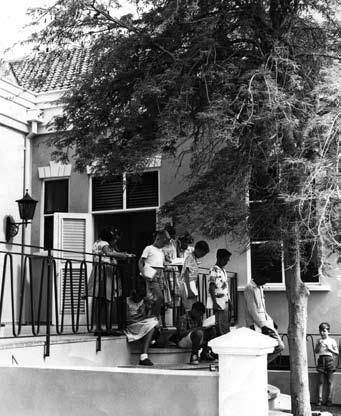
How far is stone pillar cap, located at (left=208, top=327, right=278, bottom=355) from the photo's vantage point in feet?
14.4

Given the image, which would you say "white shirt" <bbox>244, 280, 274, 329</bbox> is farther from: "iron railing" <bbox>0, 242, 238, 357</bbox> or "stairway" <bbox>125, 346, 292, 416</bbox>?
Result: "iron railing" <bbox>0, 242, 238, 357</bbox>

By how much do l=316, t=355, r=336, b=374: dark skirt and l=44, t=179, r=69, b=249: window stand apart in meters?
5.64

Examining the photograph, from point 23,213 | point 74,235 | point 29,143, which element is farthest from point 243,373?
point 29,143

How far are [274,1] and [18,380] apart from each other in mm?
4681

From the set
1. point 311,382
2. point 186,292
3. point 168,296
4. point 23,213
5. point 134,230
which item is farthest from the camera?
point 134,230

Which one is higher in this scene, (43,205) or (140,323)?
(43,205)

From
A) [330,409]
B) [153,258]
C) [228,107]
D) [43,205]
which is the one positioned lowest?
[330,409]

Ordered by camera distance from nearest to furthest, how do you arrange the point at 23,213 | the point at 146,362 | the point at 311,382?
the point at 146,362 → the point at 311,382 → the point at 23,213

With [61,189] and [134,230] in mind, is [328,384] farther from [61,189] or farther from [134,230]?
[61,189]

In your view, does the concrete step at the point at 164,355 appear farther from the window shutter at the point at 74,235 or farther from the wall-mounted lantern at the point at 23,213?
the wall-mounted lantern at the point at 23,213

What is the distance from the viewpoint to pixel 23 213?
11.3m

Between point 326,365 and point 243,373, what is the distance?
17.5 ft

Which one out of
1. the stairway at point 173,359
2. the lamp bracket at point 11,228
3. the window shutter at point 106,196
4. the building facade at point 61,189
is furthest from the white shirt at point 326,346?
the lamp bracket at point 11,228

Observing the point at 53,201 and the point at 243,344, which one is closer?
the point at 243,344
